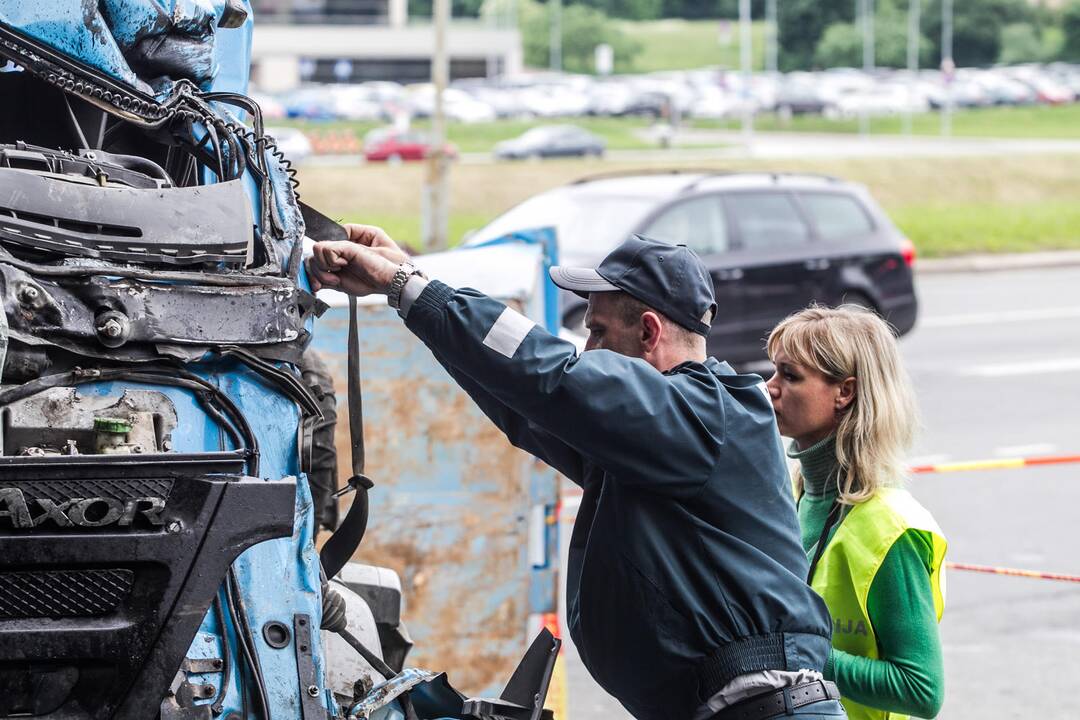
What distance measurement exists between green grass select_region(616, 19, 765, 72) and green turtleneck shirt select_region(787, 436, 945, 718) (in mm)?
90392

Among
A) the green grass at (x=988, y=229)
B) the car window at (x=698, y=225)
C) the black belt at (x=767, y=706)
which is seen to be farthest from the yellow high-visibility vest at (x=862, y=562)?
the green grass at (x=988, y=229)

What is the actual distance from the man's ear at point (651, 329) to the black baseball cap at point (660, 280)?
18 mm

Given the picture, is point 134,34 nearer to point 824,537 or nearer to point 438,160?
point 824,537

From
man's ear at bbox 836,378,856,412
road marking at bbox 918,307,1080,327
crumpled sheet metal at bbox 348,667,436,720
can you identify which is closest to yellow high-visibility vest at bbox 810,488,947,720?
man's ear at bbox 836,378,856,412

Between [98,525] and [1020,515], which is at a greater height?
[98,525]

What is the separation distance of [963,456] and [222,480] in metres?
8.89

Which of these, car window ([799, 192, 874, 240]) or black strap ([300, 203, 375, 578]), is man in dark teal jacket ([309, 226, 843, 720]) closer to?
black strap ([300, 203, 375, 578])

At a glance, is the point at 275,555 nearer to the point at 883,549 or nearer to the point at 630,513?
the point at 630,513

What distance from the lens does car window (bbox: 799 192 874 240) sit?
1352cm

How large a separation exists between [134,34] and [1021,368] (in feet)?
39.4

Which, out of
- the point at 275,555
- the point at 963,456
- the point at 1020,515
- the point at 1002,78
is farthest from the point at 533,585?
the point at 1002,78

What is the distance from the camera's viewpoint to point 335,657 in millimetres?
3656

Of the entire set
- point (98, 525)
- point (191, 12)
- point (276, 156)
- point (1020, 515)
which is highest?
point (191, 12)

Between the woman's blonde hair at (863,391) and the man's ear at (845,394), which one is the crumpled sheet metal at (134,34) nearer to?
the woman's blonde hair at (863,391)
